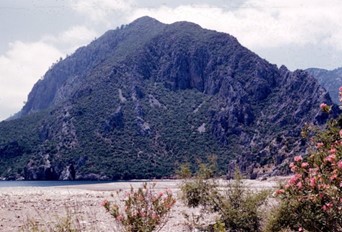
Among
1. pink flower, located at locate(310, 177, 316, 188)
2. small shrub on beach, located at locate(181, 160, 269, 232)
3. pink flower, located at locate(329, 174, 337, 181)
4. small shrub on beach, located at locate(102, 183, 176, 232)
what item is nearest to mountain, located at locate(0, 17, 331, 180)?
small shrub on beach, located at locate(181, 160, 269, 232)

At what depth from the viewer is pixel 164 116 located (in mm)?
155000

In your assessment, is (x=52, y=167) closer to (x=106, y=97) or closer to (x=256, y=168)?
(x=106, y=97)

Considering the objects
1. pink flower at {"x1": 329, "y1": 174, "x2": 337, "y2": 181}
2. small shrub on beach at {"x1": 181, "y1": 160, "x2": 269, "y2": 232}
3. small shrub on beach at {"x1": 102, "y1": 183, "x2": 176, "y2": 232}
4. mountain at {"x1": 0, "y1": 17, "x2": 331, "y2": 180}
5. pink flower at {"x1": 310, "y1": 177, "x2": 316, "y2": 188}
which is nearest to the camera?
pink flower at {"x1": 329, "y1": 174, "x2": 337, "y2": 181}

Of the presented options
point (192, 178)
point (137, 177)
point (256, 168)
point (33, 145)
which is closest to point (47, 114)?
point (33, 145)

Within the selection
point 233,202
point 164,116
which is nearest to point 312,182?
point 233,202

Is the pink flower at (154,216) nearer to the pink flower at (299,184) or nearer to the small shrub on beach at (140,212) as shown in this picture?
the small shrub on beach at (140,212)

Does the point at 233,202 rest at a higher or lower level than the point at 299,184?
lower

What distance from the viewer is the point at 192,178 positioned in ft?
60.0

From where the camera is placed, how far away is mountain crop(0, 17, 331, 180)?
13288 centimetres

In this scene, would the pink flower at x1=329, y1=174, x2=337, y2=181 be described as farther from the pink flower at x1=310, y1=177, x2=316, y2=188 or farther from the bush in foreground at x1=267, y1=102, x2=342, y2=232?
the pink flower at x1=310, y1=177, x2=316, y2=188

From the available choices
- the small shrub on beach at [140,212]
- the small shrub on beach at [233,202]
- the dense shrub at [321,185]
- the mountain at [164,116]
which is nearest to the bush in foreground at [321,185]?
the dense shrub at [321,185]

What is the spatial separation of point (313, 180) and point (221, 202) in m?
9.47

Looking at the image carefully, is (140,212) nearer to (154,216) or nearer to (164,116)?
(154,216)

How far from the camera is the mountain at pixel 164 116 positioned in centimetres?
13288
